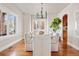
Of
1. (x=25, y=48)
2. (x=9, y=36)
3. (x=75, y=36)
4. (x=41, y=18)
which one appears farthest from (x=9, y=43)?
(x=75, y=36)

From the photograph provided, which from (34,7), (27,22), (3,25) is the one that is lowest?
(3,25)

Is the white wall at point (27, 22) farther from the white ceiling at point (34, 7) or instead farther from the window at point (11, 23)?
the window at point (11, 23)

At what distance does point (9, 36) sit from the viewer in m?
5.69

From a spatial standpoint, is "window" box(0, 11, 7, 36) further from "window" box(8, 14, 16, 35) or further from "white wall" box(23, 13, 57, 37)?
"white wall" box(23, 13, 57, 37)

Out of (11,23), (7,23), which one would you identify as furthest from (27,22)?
(7,23)

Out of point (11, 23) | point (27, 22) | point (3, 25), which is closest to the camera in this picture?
point (27, 22)

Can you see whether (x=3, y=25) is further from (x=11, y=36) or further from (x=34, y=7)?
(x=34, y=7)

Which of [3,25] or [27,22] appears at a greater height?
[27,22]

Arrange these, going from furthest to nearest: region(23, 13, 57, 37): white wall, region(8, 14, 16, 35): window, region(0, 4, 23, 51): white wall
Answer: region(8, 14, 16, 35): window, region(0, 4, 23, 51): white wall, region(23, 13, 57, 37): white wall

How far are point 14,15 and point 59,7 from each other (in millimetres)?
2520

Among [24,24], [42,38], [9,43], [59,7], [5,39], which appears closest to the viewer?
[42,38]

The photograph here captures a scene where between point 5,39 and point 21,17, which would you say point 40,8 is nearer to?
point 21,17

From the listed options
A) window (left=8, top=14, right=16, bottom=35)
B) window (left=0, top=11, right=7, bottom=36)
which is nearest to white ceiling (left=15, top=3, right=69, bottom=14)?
window (left=8, top=14, right=16, bottom=35)

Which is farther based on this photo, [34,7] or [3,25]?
[34,7]
